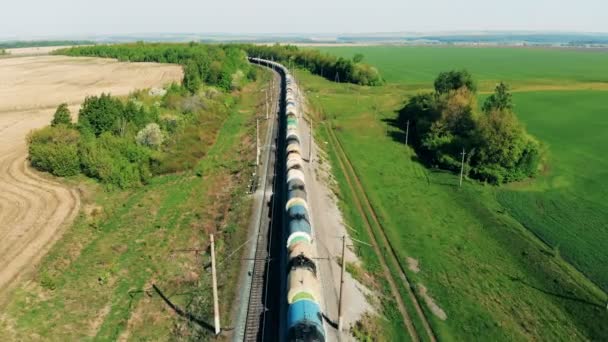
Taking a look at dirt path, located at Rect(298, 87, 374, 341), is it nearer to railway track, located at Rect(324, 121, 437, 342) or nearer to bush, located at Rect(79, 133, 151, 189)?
railway track, located at Rect(324, 121, 437, 342)

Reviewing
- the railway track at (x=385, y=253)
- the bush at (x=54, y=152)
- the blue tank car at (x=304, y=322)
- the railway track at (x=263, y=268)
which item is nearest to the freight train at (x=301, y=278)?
the blue tank car at (x=304, y=322)

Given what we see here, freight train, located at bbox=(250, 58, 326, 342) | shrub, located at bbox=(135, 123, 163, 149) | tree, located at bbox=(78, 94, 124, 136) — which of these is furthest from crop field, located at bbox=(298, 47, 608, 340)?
tree, located at bbox=(78, 94, 124, 136)

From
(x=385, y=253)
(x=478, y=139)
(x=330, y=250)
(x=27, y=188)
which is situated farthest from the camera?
(x=478, y=139)

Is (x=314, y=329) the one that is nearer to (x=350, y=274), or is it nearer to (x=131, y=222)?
(x=350, y=274)

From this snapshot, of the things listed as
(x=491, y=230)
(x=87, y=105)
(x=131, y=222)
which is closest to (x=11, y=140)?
(x=87, y=105)

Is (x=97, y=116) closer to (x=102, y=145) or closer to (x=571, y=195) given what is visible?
(x=102, y=145)

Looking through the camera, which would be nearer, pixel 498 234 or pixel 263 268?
pixel 263 268

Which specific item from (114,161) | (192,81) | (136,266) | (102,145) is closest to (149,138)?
(102,145)
